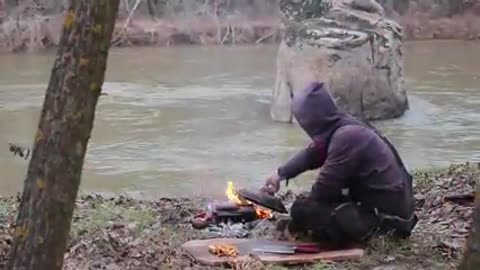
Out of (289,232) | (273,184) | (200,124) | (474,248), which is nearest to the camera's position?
(474,248)

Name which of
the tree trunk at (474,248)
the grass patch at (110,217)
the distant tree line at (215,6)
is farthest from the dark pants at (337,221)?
the distant tree line at (215,6)

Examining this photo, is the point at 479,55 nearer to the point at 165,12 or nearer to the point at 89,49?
the point at 165,12

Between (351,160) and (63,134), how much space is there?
2.09 meters

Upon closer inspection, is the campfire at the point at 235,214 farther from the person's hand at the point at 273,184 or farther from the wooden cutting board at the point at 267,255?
the wooden cutting board at the point at 267,255

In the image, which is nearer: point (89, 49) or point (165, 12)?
point (89, 49)

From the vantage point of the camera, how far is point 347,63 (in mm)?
12641

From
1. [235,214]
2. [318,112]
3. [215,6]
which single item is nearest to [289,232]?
[235,214]

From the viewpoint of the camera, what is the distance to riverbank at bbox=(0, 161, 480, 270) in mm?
4008

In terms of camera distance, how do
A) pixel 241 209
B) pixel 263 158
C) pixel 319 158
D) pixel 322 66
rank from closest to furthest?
pixel 319 158 < pixel 241 209 < pixel 263 158 < pixel 322 66

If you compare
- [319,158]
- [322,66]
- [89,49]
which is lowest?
[322,66]

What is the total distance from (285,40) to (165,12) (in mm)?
15828

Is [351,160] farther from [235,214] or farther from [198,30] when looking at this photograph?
[198,30]

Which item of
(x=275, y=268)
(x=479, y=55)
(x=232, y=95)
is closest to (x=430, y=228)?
(x=275, y=268)

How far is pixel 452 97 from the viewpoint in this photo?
49.1 ft
